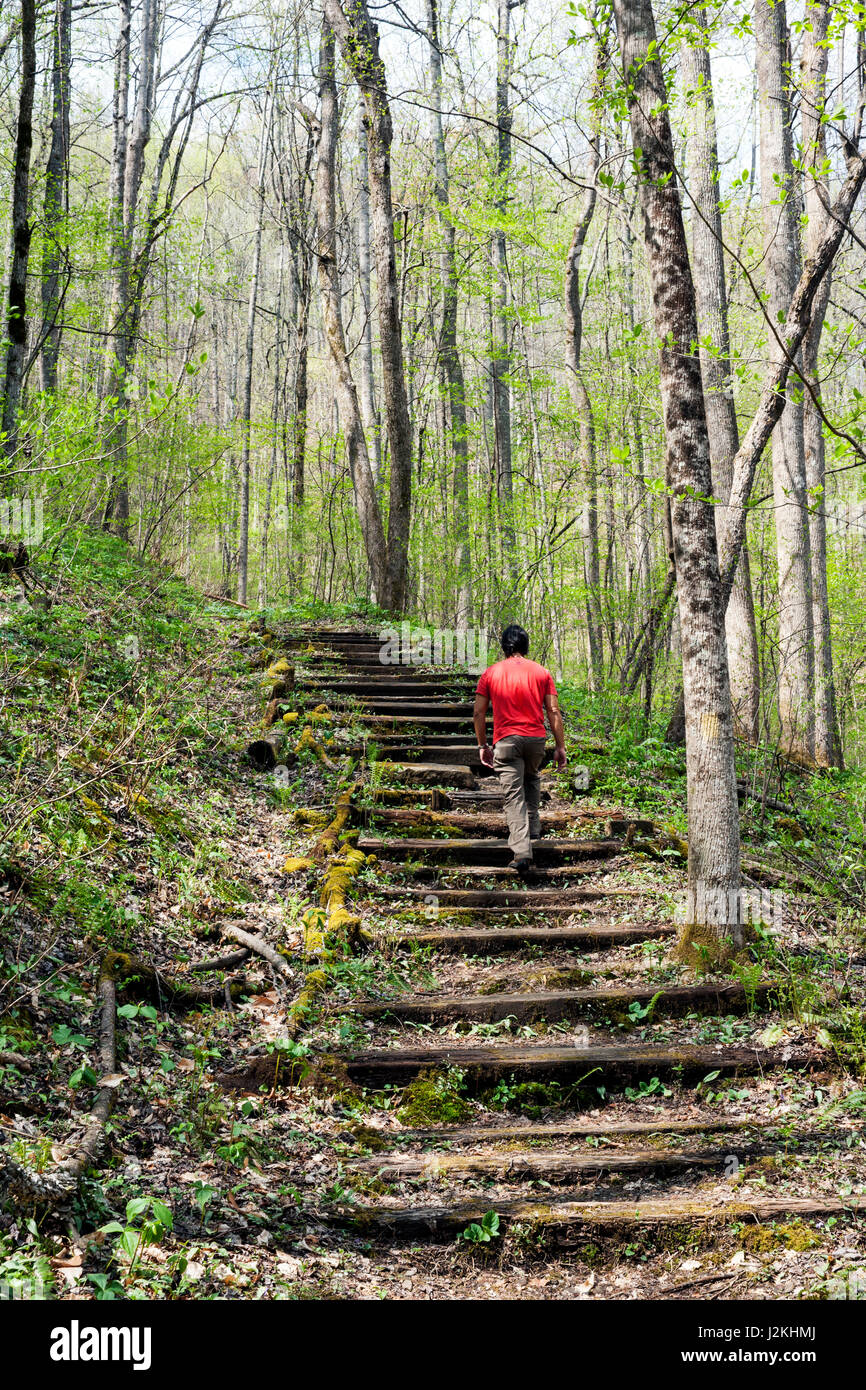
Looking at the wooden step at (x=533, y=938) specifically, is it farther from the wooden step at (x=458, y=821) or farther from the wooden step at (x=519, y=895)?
the wooden step at (x=458, y=821)

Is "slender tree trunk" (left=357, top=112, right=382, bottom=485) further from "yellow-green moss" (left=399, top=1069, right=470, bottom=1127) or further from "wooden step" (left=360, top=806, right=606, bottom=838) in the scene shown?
"yellow-green moss" (left=399, top=1069, right=470, bottom=1127)

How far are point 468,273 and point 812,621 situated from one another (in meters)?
9.15

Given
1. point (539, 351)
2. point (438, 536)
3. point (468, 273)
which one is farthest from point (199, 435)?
point (539, 351)

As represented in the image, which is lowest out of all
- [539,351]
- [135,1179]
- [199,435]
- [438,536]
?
[135,1179]

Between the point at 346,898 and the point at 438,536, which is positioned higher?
the point at 438,536

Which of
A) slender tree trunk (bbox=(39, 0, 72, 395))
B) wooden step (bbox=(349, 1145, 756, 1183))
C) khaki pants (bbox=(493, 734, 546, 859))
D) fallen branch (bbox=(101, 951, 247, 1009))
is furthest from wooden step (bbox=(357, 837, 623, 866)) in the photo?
slender tree trunk (bbox=(39, 0, 72, 395))

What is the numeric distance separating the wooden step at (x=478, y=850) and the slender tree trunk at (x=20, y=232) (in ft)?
13.4

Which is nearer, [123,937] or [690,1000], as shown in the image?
[123,937]

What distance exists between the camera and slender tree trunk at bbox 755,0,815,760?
10.7 metres

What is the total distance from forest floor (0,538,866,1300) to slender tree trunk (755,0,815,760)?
13.2ft

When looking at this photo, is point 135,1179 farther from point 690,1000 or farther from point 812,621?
point 812,621

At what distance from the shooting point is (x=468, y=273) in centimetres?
1602

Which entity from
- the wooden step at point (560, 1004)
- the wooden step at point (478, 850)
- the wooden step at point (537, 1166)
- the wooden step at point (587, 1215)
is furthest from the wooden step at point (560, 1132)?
the wooden step at point (478, 850)

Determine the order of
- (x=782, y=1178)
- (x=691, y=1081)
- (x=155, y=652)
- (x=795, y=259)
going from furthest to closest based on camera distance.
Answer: (x=795, y=259), (x=155, y=652), (x=691, y=1081), (x=782, y=1178)
